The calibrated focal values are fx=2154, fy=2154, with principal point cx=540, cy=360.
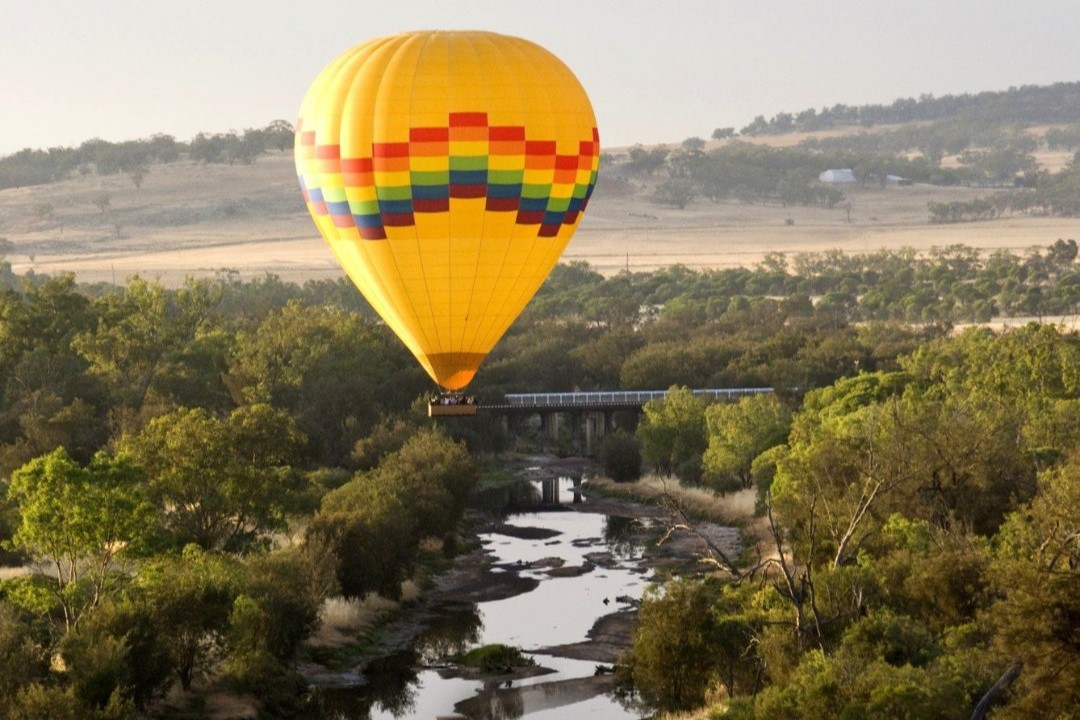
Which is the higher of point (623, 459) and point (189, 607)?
point (189, 607)

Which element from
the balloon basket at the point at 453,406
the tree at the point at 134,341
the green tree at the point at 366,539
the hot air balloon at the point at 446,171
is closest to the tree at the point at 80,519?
the green tree at the point at 366,539

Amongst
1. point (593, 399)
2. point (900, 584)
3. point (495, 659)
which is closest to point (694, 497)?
point (593, 399)

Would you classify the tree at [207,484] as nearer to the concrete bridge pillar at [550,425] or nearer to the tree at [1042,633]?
the tree at [1042,633]

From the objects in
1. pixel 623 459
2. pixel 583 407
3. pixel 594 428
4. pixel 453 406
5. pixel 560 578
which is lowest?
pixel 594 428

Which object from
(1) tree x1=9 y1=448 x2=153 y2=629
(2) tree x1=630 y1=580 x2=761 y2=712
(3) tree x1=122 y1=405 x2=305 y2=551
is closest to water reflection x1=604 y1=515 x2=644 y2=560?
(3) tree x1=122 y1=405 x2=305 y2=551

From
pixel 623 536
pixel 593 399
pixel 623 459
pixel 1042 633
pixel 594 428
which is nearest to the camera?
pixel 1042 633

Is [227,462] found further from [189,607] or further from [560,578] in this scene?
[560,578]

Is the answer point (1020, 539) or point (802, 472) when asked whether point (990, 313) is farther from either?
point (1020, 539)
